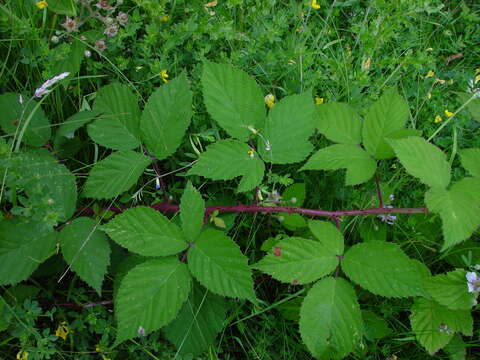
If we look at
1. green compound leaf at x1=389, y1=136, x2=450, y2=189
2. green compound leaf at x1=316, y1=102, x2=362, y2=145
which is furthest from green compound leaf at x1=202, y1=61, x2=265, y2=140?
green compound leaf at x1=389, y1=136, x2=450, y2=189

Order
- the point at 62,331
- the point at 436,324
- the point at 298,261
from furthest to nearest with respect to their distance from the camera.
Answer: the point at 436,324 → the point at 62,331 → the point at 298,261

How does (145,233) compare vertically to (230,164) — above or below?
below

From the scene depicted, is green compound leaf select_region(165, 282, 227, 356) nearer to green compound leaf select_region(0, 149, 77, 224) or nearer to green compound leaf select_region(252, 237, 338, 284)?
green compound leaf select_region(252, 237, 338, 284)

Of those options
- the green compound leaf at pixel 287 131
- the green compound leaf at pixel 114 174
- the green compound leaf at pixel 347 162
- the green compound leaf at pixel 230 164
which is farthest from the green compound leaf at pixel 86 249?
the green compound leaf at pixel 347 162

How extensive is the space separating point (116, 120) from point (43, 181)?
0.33 m

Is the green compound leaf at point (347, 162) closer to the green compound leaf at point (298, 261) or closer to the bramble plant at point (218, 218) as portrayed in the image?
the bramble plant at point (218, 218)

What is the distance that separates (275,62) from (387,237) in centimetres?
93

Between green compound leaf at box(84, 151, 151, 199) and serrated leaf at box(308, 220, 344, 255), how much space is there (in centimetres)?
64

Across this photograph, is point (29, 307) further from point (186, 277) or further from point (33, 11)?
point (33, 11)

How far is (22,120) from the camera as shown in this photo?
4.96ft

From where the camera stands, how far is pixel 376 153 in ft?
5.04

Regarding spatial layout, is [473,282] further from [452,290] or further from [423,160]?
[423,160]

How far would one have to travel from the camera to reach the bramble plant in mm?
1319

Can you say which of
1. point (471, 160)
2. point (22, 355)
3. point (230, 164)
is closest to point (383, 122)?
point (471, 160)
